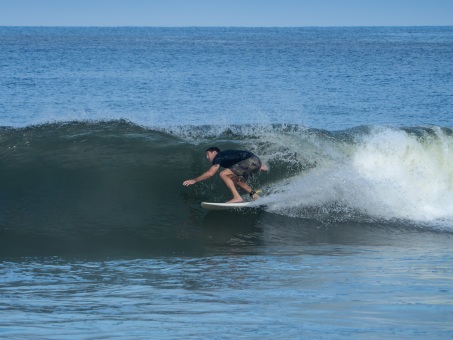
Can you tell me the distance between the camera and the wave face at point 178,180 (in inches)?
513

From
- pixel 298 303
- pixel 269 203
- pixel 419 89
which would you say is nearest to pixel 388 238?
pixel 269 203

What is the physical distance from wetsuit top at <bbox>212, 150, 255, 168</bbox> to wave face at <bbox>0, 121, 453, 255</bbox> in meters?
0.84

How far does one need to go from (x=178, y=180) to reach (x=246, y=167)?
2.30 metres

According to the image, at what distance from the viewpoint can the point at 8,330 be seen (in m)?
6.88

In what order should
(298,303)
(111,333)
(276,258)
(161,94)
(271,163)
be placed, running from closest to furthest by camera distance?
(111,333) < (298,303) < (276,258) < (271,163) < (161,94)

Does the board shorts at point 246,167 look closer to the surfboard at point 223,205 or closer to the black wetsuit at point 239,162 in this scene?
the black wetsuit at point 239,162

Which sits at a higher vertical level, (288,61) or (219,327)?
(288,61)

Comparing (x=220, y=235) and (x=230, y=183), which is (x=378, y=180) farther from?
(x=220, y=235)

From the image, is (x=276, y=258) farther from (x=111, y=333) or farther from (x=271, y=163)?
(x=271, y=163)

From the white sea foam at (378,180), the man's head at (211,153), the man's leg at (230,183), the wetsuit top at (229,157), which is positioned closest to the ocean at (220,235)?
the white sea foam at (378,180)

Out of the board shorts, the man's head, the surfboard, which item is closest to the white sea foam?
the surfboard

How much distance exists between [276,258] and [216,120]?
18.9 metres

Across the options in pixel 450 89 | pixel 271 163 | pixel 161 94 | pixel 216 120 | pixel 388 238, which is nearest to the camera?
pixel 388 238

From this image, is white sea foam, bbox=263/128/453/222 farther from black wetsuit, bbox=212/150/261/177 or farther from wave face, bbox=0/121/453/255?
black wetsuit, bbox=212/150/261/177
